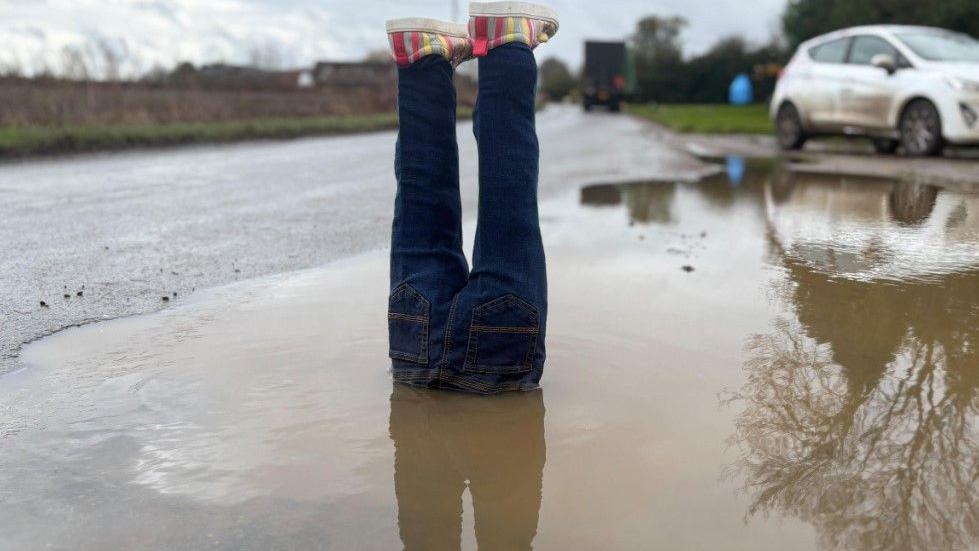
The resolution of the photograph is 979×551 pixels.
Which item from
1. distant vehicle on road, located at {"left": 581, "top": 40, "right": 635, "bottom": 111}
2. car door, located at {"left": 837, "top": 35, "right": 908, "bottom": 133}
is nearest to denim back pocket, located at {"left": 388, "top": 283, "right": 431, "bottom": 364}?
car door, located at {"left": 837, "top": 35, "right": 908, "bottom": 133}

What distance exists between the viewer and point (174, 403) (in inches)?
105

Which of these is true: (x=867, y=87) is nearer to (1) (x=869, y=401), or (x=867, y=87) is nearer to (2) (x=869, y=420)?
(1) (x=869, y=401)

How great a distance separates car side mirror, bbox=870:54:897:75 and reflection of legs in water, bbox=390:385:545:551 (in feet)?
31.0

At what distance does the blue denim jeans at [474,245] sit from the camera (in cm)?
277

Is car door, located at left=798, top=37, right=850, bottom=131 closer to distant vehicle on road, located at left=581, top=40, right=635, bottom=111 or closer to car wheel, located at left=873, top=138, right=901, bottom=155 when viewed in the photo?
car wheel, located at left=873, top=138, right=901, bottom=155

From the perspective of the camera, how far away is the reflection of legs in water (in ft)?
6.41

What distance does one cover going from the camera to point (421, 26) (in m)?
2.84

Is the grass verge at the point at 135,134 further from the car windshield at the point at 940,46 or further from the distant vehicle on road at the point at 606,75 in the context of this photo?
the distant vehicle on road at the point at 606,75

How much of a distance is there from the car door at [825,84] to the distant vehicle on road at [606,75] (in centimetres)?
3172

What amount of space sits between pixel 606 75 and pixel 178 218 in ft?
133

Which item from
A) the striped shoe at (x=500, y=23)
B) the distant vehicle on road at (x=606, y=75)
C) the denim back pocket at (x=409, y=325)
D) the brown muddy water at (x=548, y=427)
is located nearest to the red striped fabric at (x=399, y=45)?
the striped shoe at (x=500, y=23)

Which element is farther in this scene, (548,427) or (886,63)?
(886,63)

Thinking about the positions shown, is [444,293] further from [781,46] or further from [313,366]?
[781,46]

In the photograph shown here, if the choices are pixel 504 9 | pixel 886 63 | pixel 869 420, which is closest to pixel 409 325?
pixel 504 9
